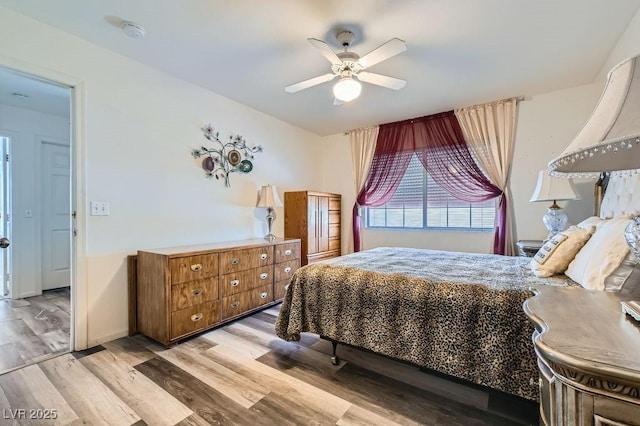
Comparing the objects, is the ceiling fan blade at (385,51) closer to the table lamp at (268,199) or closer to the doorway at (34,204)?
the table lamp at (268,199)

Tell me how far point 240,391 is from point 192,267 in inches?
44.8

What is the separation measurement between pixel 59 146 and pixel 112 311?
121 inches

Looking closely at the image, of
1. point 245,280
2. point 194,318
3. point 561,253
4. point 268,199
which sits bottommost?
point 194,318

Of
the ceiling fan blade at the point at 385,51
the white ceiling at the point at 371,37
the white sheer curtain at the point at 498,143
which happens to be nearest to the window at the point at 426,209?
the white sheer curtain at the point at 498,143

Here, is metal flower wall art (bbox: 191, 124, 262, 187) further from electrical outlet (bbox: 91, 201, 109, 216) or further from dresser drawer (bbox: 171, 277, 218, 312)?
dresser drawer (bbox: 171, 277, 218, 312)

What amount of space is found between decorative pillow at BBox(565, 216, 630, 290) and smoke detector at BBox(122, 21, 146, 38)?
3262 millimetres

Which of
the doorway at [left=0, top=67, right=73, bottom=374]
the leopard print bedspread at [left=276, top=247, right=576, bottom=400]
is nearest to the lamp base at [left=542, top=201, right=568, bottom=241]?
the leopard print bedspread at [left=276, top=247, right=576, bottom=400]

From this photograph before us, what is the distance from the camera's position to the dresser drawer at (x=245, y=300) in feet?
9.16

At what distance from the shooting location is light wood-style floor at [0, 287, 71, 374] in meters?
2.21

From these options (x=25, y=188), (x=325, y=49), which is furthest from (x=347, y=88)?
(x=25, y=188)

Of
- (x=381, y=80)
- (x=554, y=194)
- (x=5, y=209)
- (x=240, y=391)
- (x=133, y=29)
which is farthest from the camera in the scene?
(x=5, y=209)

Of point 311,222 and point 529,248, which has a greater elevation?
point 311,222

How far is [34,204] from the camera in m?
3.82

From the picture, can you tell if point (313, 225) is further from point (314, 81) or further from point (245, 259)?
point (314, 81)
